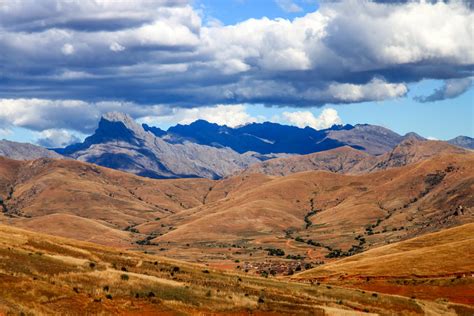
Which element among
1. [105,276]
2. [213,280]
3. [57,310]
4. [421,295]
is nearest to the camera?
[57,310]

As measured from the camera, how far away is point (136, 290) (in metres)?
55.8

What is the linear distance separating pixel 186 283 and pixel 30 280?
1726 centimetres

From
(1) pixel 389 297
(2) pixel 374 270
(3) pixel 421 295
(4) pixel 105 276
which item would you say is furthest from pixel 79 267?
(2) pixel 374 270

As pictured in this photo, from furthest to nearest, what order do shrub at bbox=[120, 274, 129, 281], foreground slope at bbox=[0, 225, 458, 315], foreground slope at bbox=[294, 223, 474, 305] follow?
foreground slope at bbox=[294, 223, 474, 305] < shrub at bbox=[120, 274, 129, 281] < foreground slope at bbox=[0, 225, 458, 315]

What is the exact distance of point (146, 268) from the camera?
241 feet

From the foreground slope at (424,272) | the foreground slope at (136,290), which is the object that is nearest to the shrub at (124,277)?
the foreground slope at (136,290)

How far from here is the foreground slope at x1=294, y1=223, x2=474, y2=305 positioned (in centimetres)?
9162

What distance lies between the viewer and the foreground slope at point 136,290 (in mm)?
48163

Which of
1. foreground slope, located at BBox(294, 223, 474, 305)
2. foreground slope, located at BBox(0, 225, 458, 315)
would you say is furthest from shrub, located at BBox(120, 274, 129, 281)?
foreground slope, located at BBox(294, 223, 474, 305)

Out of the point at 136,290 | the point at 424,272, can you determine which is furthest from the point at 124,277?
the point at 424,272

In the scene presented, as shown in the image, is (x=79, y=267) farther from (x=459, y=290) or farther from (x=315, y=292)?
(x=459, y=290)

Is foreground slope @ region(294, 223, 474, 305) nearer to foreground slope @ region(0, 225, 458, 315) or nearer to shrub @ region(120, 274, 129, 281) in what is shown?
foreground slope @ region(0, 225, 458, 315)

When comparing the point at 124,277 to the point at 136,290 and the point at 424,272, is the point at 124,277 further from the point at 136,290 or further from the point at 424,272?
the point at 424,272

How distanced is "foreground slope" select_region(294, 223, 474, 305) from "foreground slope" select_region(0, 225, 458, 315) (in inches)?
579
